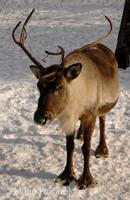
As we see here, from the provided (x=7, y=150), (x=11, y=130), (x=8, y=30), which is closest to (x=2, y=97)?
(x=11, y=130)

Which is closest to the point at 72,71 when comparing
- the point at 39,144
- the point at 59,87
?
the point at 59,87

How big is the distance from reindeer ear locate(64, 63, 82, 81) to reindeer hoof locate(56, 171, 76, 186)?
1.46m

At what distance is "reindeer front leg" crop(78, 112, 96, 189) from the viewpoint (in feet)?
17.5

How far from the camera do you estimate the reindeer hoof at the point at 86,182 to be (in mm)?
5461

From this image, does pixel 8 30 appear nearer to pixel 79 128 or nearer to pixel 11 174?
pixel 79 128

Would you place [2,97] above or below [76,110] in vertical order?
below

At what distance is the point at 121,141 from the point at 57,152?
3.66ft

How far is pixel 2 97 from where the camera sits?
27.7 feet

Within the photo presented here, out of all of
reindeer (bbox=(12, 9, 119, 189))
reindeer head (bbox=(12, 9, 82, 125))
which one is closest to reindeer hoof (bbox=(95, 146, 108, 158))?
reindeer (bbox=(12, 9, 119, 189))

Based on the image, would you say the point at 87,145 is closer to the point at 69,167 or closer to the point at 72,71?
the point at 69,167

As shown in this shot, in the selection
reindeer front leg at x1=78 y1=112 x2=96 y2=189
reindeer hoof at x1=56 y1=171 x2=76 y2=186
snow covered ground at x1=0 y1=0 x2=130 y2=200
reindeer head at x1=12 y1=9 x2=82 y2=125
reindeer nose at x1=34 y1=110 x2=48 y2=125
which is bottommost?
snow covered ground at x1=0 y1=0 x2=130 y2=200

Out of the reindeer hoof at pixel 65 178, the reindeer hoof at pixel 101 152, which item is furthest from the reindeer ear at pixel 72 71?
the reindeer hoof at pixel 101 152

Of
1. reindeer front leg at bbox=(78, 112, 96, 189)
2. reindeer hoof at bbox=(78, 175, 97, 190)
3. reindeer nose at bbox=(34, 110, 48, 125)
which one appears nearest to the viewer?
reindeer nose at bbox=(34, 110, 48, 125)

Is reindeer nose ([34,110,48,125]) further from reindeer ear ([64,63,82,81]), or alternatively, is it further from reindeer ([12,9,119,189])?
reindeer ear ([64,63,82,81])
